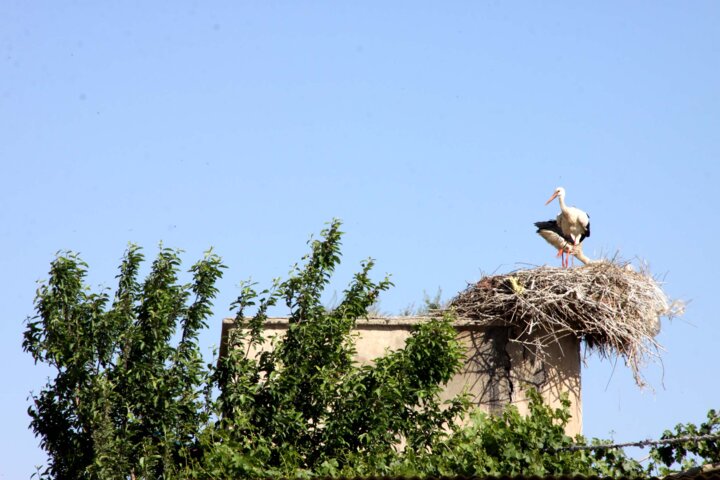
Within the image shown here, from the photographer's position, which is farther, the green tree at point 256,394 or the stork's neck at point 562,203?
the stork's neck at point 562,203

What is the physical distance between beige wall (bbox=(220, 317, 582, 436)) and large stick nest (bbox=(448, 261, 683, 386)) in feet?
0.54

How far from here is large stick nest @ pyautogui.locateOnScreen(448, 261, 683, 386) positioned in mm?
14578

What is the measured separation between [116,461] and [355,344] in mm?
2987

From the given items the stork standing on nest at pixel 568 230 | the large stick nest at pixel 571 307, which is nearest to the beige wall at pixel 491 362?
the large stick nest at pixel 571 307

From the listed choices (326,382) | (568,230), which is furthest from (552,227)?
(326,382)

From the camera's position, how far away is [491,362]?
48.1 ft

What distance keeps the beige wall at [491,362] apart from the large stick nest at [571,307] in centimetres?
16

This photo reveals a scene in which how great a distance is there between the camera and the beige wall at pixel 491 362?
47.3 feet

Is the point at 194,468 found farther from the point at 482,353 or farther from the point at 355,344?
the point at 482,353

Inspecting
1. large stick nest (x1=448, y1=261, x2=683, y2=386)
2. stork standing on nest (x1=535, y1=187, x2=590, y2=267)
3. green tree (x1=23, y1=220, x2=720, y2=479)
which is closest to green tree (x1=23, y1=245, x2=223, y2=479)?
green tree (x1=23, y1=220, x2=720, y2=479)

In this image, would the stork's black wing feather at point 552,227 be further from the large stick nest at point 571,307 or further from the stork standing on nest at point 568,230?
the large stick nest at point 571,307

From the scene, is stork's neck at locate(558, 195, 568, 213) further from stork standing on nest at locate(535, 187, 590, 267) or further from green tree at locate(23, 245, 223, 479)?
green tree at locate(23, 245, 223, 479)

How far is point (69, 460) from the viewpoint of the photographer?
1279cm

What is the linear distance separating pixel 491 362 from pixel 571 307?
3.85 feet
